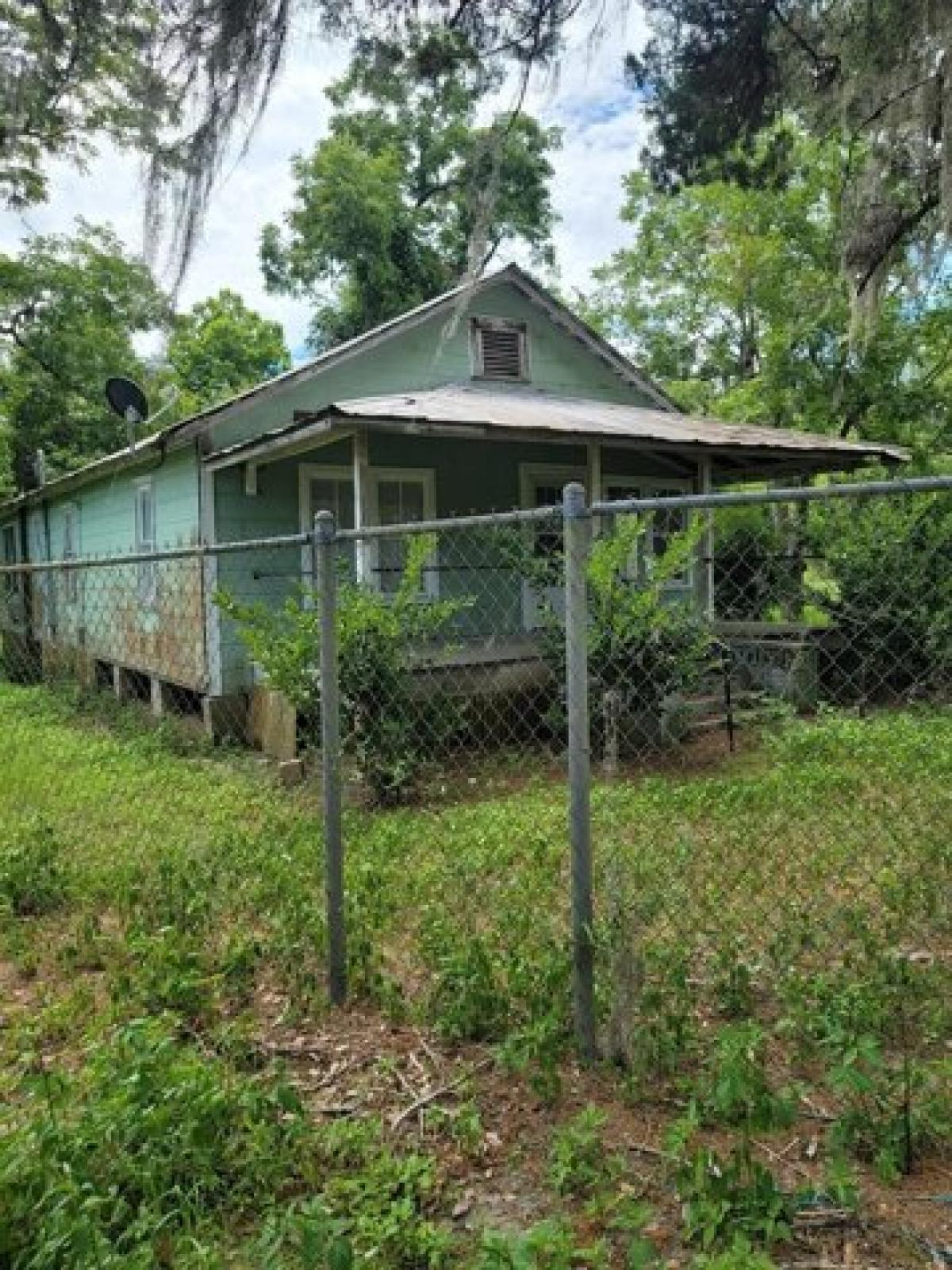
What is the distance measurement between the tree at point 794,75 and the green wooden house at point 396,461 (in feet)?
13.4

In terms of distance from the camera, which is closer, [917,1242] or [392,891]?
[917,1242]

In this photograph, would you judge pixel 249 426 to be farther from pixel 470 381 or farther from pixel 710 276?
pixel 710 276

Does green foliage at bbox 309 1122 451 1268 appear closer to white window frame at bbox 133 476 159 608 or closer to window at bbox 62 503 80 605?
white window frame at bbox 133 476 159 608

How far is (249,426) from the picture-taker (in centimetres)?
1034

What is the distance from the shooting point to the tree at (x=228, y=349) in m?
35.7

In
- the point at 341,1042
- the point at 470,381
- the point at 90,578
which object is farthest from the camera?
the point at 90,578

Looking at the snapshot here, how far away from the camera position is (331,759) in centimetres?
324

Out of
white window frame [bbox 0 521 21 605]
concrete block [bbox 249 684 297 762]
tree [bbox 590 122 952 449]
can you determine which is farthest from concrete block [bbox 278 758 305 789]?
white window frame [bbox 0 521 21 605]

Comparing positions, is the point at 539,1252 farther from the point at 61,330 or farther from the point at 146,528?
the point at 61,330

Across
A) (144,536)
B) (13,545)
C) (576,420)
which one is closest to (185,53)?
(576,420)

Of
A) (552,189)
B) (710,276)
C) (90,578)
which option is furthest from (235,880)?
(552,189)

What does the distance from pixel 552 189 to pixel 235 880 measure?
73.6ft

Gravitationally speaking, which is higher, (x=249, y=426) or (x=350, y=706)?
(x=249, y=426)

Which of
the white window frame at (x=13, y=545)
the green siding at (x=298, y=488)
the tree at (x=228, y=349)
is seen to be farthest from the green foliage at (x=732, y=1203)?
the tree at (x=228, y=349)
